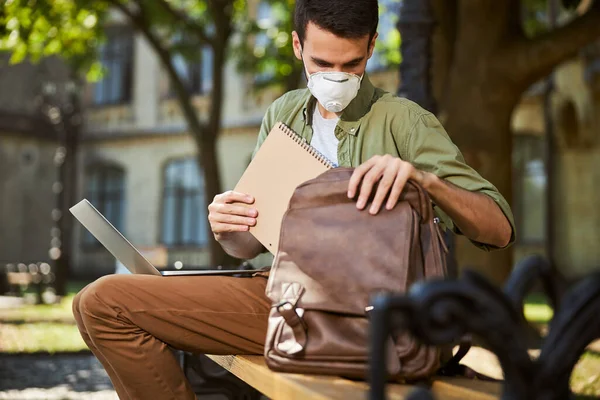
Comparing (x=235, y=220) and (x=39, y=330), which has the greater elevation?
(x=235, y=220)

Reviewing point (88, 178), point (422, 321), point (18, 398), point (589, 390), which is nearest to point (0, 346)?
point (18, 398)

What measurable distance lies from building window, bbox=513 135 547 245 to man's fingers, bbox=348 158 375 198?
74.5ft

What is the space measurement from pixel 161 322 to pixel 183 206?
27.8m

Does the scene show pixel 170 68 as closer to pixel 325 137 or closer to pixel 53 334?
pixel 53 334

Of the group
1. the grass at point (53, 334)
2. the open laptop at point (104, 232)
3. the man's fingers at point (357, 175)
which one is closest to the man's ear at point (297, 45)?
the open laptop at point (104, 232)

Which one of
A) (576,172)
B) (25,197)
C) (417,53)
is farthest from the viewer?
(25,197)

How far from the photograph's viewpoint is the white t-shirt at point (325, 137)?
2.71 metres

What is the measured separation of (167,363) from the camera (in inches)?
99.0

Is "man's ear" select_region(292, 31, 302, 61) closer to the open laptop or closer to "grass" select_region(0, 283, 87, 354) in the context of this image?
the open laptop

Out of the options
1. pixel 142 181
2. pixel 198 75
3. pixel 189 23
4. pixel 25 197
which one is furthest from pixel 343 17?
A: pixel 25 197

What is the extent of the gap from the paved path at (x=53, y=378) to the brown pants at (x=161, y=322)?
423 centimetres

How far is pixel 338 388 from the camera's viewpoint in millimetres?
1883

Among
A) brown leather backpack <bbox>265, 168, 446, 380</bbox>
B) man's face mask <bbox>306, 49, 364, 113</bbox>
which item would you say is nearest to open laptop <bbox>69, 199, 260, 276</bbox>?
man's face mask <bbox>306, 49, 364, 113</bbox>

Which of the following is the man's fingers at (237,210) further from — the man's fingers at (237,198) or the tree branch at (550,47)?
the tree branch at (550,47)
